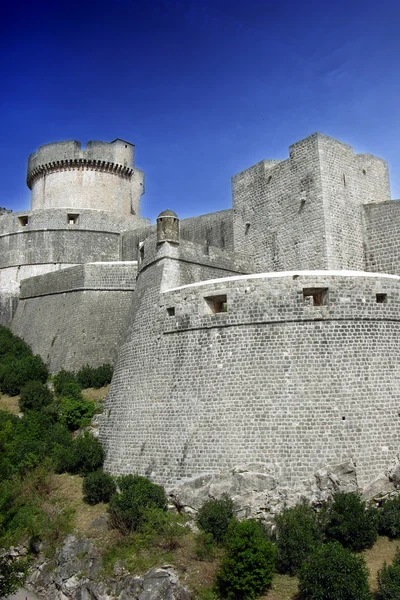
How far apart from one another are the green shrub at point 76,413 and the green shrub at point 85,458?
6.12ft

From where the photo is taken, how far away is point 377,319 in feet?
50.9

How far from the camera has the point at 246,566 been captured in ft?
38.7

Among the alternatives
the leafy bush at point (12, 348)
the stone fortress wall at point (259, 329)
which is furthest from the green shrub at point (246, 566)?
the leafy bush at point (12, 348)

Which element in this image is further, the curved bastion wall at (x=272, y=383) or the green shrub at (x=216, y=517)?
the curved bastion wall at (x=272, y=383)

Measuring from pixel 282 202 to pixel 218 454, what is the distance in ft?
36.2

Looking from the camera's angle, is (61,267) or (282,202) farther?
(61,267)

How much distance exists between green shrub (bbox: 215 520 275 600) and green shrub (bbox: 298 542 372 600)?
79 cm

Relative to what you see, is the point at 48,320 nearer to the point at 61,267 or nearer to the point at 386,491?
the point at 61,267

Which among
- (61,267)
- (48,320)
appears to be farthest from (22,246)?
(48,320)

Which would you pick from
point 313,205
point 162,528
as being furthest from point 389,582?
point 313,205

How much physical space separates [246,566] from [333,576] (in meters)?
1.82

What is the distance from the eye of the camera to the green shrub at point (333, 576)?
10906mm

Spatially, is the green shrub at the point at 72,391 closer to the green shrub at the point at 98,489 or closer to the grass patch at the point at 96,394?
the grass patch at the point at 96,394

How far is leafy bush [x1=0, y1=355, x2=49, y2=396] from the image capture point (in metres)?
21.8
